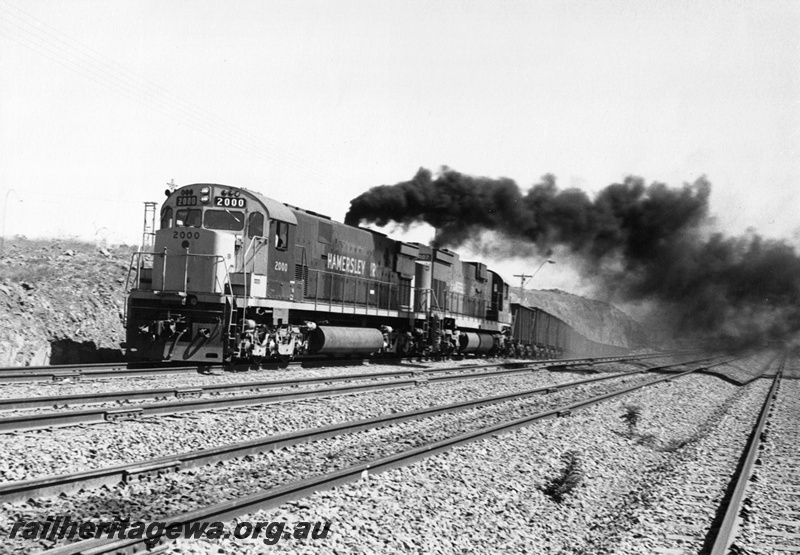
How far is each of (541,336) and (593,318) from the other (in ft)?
224

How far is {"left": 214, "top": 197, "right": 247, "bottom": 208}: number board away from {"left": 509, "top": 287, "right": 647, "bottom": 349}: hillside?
84032 mm

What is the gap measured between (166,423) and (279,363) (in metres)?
9.70

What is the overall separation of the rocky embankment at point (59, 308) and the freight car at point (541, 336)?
19406 millimetres

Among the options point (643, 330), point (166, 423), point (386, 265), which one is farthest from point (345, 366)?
point (643, 330)

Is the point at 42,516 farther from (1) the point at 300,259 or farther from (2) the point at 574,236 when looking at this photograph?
(2) the point at 574,236

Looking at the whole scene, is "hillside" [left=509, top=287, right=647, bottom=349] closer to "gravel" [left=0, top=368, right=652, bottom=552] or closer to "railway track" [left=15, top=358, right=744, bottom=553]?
"gravel" [left=0, top=368, right=652, bottom=552]

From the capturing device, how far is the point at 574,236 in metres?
32.6

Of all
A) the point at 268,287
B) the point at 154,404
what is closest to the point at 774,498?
the point at 154,404

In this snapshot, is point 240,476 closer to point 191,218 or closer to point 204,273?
point 204,273

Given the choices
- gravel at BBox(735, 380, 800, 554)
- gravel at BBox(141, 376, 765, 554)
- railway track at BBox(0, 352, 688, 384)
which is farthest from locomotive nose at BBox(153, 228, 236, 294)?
gravel at BBox(735, 380, 800, 554)

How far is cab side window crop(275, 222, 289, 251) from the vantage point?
18562 millimetres

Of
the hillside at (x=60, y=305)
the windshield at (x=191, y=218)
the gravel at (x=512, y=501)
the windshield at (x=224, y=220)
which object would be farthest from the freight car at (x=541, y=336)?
the gravel at (x=512, y=501)

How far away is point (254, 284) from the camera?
17594mm

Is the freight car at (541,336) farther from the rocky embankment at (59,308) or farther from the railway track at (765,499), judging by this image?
the railway track at (765,499)
